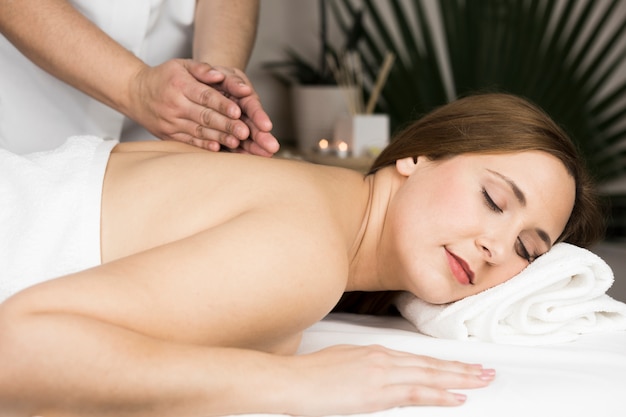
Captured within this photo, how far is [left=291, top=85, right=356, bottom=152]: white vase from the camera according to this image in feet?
11.6

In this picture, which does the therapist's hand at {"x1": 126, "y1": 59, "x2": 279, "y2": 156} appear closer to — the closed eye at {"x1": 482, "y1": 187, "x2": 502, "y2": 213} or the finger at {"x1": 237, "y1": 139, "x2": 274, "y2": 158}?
the finger at {"x1": 237, "y1": 139, "x2": 274, "y2": 158}

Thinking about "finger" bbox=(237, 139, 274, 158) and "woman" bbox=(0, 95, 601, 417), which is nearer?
"woman" bbox=(0, 95, 601, 417)

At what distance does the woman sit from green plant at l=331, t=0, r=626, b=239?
1711 mm

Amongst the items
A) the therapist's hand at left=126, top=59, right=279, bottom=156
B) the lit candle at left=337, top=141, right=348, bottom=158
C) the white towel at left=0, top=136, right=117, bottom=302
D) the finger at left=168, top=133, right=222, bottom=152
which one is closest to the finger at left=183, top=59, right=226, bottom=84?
the therapist's hand at left=126, top=59, right=279, bottom=156

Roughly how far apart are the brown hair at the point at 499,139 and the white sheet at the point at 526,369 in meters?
0.26

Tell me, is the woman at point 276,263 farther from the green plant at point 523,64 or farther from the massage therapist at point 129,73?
the green plant at point 523,64

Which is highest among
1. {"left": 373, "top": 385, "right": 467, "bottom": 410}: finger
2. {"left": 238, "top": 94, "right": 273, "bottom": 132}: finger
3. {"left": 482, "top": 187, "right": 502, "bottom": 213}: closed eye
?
{"left": 238, "top": 94, "right": 273, "bottom": 132}: finger

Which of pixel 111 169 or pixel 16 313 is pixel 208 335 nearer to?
pixel 16 313

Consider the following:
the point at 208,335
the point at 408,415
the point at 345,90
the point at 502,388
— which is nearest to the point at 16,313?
the point at 208,335

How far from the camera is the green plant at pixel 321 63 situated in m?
3.49

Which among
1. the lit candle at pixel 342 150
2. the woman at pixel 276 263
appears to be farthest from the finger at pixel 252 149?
the lit candle at pixel 342 150

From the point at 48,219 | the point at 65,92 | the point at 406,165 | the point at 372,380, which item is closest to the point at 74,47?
the point at 65,92

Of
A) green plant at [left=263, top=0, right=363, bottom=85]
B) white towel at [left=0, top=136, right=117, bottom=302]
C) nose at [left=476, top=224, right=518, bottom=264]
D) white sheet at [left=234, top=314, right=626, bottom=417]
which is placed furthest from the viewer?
green plant at [left=263, top=0, right=363, bottom=85]

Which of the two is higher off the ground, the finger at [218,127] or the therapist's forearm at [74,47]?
the therapist's forearm at [74,47]
